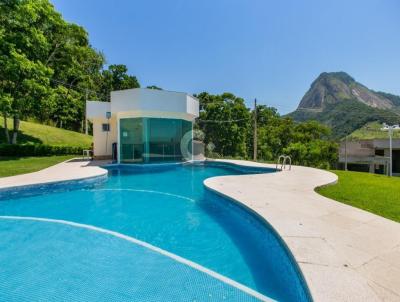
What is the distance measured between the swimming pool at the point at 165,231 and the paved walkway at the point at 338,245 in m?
0.18

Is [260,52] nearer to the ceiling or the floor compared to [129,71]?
nearer to the floor

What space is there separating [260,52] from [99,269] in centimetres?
1842

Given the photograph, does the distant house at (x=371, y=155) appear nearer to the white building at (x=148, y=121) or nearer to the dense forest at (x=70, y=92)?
the dense forest at (x=70, y=92)

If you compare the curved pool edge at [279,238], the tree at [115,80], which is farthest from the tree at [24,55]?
the tree at [115,80]

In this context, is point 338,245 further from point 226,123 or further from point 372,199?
point 226,123

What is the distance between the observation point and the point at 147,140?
548 inches

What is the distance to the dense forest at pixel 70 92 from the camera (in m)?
14.1

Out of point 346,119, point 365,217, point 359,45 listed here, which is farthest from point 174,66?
point 346,119

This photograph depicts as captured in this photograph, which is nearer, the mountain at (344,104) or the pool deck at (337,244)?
the pool deck at (337,244)

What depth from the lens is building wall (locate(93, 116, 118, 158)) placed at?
1564cm

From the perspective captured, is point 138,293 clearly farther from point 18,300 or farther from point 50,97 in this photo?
point 50,97

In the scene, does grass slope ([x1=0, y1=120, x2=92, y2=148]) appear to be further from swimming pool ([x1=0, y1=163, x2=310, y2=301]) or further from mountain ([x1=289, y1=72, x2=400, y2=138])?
mountain ([x1=289, y1=72, x2=400, y2=138])

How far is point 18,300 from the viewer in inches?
94.9

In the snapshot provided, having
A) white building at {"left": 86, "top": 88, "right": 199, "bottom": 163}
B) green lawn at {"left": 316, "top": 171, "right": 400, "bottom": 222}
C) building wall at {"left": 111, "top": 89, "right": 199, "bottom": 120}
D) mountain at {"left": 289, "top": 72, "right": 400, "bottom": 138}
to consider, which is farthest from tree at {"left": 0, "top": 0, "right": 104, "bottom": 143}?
mountain at {"left": 289, "top": 72, "right": 400, "bottom": 138}
